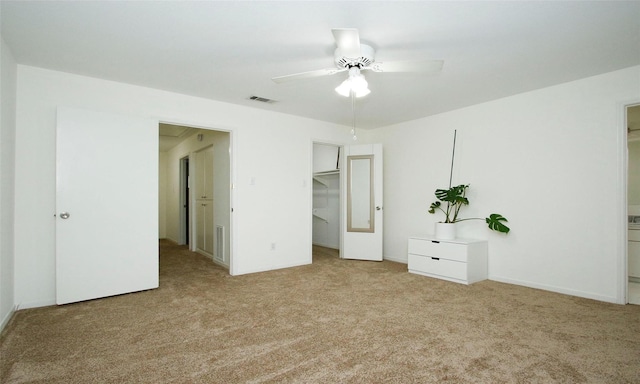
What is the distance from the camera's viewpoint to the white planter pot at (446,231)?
395 cm

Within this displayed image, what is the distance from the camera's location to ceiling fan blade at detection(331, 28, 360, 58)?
5.98 ft

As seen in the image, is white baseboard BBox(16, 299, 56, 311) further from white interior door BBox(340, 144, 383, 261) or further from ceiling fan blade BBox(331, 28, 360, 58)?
white interior door BBox(340, 144, 383, 261)

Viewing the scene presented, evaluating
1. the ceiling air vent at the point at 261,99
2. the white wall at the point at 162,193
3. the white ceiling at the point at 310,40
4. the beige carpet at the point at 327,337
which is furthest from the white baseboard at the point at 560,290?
the white wall at the point at 162,193

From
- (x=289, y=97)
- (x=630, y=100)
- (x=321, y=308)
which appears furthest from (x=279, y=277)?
(x=630, y=100)

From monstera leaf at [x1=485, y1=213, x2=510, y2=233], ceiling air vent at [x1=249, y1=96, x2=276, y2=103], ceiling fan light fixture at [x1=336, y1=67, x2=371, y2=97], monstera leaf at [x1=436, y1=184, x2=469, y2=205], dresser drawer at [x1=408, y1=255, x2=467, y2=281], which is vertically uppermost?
ceiling air vent at [x1=249, y1=96, x2=276, y2=103]

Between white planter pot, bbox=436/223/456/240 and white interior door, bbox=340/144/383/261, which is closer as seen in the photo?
white planter pot, bbox=436/223/456/240

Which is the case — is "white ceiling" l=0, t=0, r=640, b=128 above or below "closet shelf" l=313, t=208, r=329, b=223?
above

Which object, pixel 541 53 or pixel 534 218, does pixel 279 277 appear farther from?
pixel 541 53

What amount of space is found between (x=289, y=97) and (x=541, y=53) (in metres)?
2.52

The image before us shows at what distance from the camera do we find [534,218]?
3518mm

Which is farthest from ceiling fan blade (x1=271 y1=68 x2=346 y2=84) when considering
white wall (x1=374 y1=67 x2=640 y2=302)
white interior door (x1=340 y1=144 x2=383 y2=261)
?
white interior door (x1=340 y1=144 x2=383 y2=261)

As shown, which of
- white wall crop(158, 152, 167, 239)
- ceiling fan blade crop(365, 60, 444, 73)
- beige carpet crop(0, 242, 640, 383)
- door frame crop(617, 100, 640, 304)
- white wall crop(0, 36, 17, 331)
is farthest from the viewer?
white wall crop(158, 152, 167, 239)

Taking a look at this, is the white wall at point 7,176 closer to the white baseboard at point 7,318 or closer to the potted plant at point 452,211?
the white baseboard at point 7,318

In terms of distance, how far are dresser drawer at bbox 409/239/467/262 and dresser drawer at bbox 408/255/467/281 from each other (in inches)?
2.1
